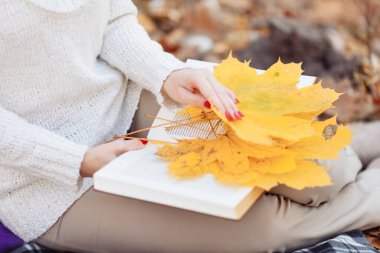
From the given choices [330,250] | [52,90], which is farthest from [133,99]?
[330,250]

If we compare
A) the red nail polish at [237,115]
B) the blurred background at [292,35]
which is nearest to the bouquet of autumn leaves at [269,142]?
the red nail polish at [237,115]

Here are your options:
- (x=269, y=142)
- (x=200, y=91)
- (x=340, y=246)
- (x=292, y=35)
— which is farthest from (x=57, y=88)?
(x=292, y=35)

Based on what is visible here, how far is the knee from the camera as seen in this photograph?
3.36 feet

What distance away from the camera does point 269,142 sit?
2.86ft

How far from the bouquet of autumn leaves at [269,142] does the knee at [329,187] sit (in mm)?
81

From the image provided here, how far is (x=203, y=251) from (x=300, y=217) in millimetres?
168

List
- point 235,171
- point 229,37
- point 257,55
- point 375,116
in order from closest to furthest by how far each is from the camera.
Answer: point 235,171 < point 375,116 < point 257,55 < point 229,37

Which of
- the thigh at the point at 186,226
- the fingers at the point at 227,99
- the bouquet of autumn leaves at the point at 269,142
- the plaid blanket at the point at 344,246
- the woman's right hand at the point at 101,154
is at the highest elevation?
the fingers at the point at 227,99

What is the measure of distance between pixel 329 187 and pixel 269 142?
0.72 feet

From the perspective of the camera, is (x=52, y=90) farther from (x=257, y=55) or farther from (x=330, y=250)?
(x=257, y=55)

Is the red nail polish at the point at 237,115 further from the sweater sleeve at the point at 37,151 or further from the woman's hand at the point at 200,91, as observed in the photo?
the sweater sleeve at the point at 37,151

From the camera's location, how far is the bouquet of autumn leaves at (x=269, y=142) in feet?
2.89

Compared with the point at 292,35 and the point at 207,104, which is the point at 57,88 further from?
the point at 292,35

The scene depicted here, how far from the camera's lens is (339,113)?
1845mm
